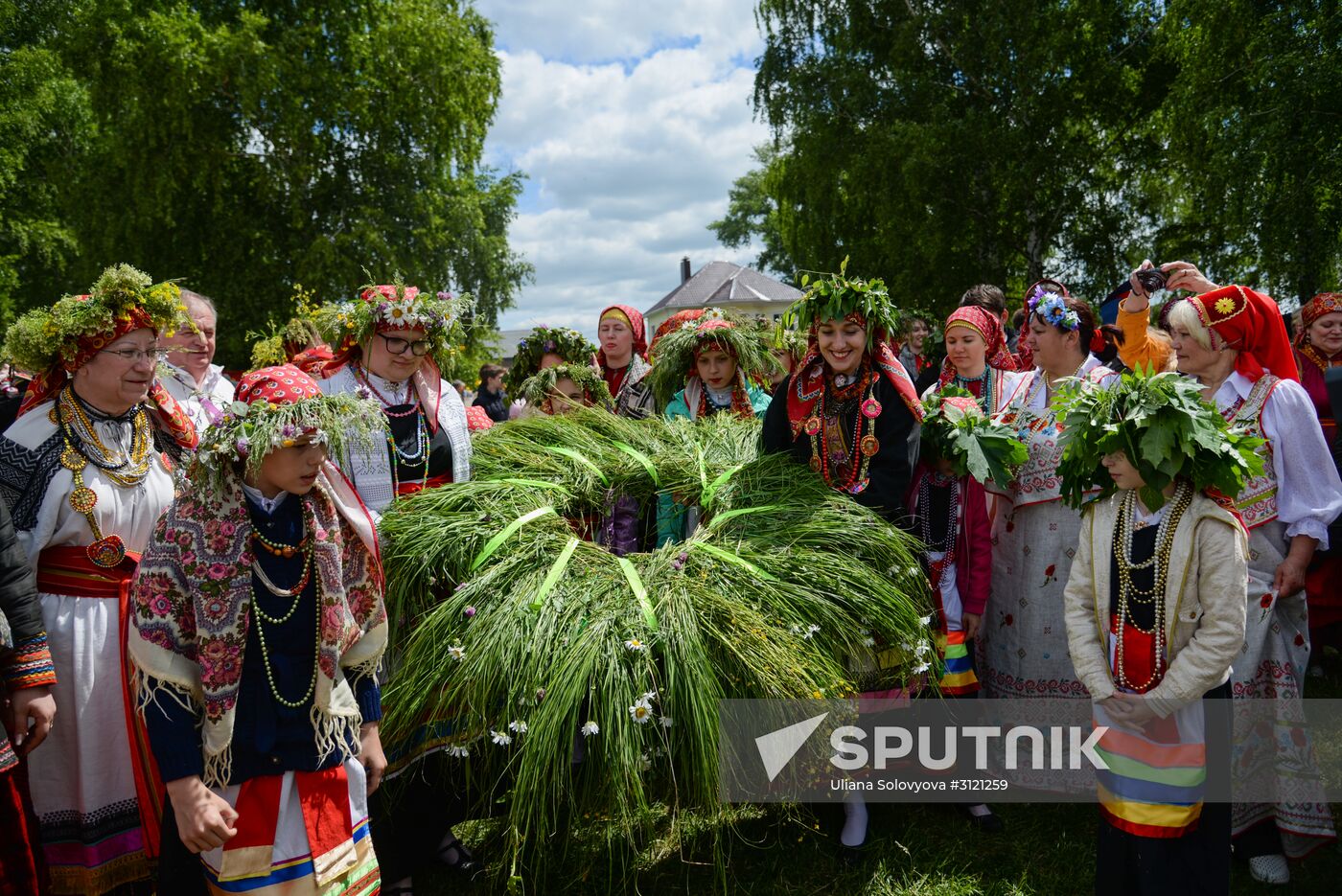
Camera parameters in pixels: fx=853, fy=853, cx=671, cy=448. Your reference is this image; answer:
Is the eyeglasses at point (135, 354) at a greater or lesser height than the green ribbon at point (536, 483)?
greater

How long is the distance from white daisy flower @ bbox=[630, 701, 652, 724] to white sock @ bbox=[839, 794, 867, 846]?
4.34 feet

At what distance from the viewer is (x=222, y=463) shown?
6.72ft

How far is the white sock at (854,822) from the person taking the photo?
3.23 metres

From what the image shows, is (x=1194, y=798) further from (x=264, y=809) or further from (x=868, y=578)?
(x=264, y=809)

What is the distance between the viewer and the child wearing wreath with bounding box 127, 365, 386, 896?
2020 millimetres

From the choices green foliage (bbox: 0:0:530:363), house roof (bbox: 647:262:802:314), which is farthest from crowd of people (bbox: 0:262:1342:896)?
house roof (bbox: 647:262:802:314)

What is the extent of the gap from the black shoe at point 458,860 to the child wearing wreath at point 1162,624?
85.4 inches

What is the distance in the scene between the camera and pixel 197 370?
439cm

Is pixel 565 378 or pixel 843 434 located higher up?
pixel 565 378

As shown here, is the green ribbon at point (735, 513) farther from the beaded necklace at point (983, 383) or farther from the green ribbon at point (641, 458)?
the beaded necklace at point (983, 383)

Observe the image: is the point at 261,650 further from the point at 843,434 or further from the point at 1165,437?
the point at 1165,437

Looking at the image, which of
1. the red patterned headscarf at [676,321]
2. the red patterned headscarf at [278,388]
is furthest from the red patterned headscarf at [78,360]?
the red patterned headscarf at [676,321]

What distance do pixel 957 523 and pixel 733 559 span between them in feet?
4.09

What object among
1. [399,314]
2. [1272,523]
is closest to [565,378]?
[399,314]
